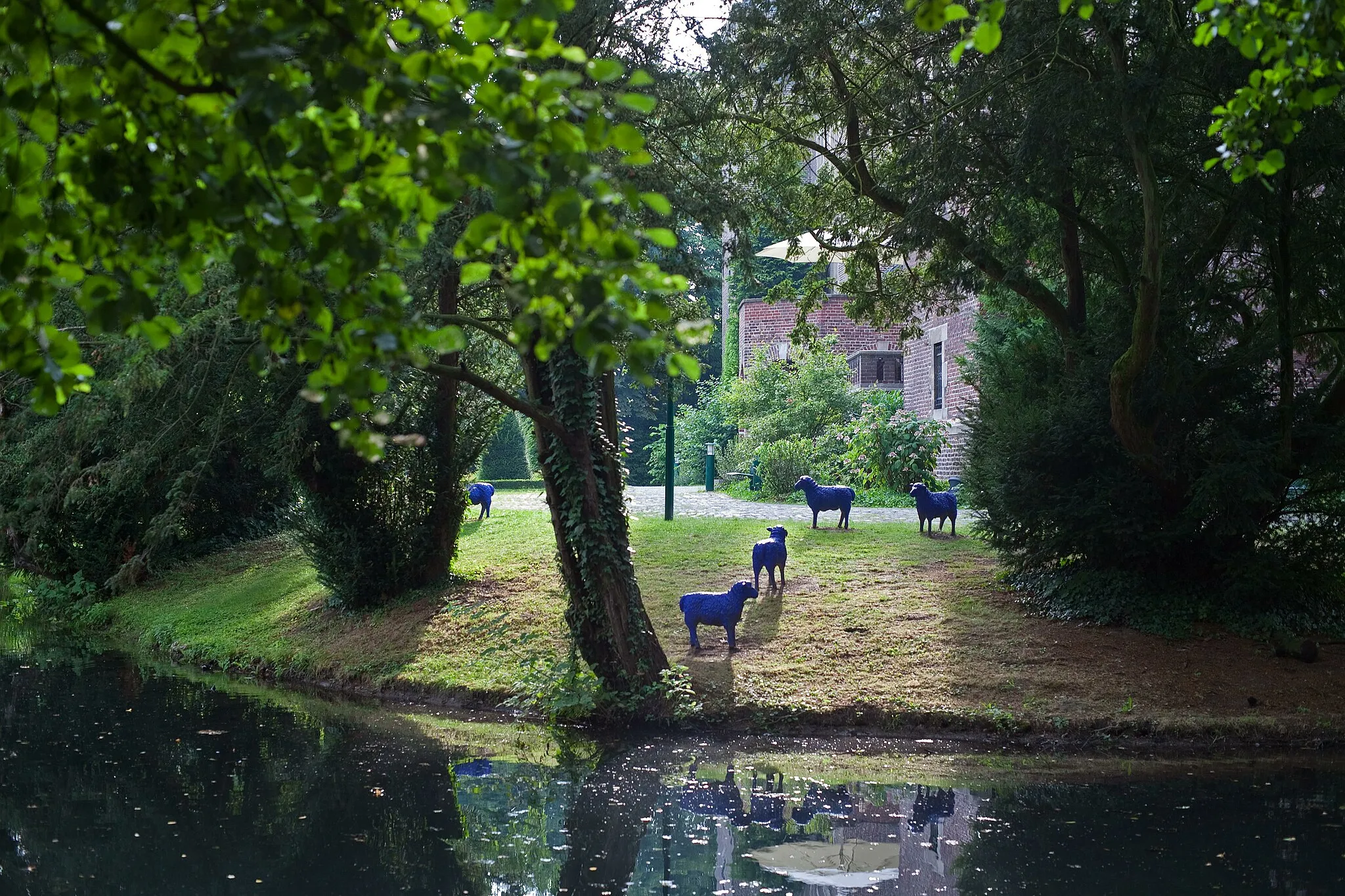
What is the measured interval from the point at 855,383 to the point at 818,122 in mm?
21420

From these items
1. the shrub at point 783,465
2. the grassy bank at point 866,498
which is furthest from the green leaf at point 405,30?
the shrub at point 783,465

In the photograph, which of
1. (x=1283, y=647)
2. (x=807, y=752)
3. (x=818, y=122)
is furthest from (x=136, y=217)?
(x=818, y=122)

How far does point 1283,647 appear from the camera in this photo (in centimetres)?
1055

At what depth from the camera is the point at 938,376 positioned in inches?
1093

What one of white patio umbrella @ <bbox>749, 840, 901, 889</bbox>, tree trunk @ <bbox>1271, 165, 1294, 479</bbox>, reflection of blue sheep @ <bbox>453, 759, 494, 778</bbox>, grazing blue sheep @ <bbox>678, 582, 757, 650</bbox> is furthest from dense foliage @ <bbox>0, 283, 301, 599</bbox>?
tree trunk @ <bbox>1271, 165, 1294, 479</bbox>

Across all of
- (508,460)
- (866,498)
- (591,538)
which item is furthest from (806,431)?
(591,538)

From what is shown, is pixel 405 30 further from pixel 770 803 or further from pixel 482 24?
pixel 770 803

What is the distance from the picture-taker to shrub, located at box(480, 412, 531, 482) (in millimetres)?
38031

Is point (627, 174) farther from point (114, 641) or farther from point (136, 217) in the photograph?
point (114, 641)

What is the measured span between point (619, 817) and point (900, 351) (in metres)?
28.3

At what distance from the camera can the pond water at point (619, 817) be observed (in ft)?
21.3

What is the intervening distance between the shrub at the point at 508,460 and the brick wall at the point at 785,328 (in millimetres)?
7434

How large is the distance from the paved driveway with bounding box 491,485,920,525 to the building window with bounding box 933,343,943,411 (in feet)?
18.3

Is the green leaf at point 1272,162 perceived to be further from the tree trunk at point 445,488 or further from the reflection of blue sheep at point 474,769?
the tree trunk at point 445,488
